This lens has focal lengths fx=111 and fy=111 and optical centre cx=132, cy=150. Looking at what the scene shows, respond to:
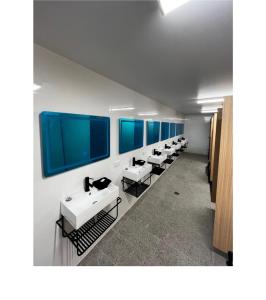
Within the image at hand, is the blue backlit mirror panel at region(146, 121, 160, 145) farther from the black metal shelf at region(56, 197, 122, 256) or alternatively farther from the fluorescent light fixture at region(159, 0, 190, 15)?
the fluorescent light fixture at region(159, 0, 190, 15)

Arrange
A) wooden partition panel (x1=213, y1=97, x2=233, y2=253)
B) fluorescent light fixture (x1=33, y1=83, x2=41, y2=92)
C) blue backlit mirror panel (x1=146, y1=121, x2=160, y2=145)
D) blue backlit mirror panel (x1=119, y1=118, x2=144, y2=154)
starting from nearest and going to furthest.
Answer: fluorescent light fixture (x1=33, y1=83, x2=41, y2=92) → wooden partition panel (x1=213, y1=97, x2=233, y2=253) → blue backlit mirror panel (x1=119, y1=118, x2=144, y2=154) → blue backlit mirror panel (x1=146, y1=121, x2=160, y2=145)

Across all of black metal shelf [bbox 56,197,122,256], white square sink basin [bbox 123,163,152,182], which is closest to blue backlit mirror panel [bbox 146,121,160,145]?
white square sink basin [bbox 123,163,152,182]

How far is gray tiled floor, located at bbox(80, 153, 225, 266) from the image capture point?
1.35 meters

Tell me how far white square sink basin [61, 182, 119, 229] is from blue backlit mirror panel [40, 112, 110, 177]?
34 centimetres

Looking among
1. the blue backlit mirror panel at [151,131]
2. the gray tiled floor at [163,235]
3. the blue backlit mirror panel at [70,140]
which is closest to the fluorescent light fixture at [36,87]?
the blue backlit mirror panel at [70,140]

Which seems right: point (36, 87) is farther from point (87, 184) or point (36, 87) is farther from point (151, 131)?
point (151, 131)

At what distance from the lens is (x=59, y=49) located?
93 centimetres

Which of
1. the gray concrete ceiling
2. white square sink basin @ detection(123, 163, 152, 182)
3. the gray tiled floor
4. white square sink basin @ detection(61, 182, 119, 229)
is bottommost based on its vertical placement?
the gray tiled floor

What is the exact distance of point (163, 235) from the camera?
167 cm

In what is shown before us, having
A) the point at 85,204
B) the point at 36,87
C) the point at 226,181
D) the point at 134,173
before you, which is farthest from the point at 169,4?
the point at 134,173

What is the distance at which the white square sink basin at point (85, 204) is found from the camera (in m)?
0.98

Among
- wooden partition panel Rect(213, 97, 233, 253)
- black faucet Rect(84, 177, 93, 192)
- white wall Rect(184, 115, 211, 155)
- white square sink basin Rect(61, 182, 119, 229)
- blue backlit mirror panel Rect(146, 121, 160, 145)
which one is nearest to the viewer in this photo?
white square sink basin Rect(61, 182, 119, 229)

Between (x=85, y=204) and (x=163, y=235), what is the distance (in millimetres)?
1311
